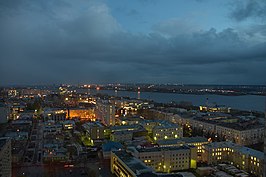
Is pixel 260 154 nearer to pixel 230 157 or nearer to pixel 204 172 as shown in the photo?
pixel 230 157

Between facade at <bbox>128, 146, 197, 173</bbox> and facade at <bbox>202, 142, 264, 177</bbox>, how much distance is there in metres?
0.60

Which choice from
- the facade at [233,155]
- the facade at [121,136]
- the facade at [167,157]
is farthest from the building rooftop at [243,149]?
the facade at [121,136]

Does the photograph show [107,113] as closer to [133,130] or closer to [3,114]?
[133,130]

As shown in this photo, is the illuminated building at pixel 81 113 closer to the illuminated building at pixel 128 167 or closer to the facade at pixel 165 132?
the facade at pixel 165 132

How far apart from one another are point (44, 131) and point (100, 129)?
2.41 meters

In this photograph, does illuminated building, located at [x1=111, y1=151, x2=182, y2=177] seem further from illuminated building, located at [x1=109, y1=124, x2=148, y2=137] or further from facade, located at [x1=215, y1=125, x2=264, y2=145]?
facade, located at [x1=215, y1=125, x2=264, y2=145]

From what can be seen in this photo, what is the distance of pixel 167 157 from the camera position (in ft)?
20.1

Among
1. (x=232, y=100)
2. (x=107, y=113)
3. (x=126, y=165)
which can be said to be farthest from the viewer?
(x=232, y=100)

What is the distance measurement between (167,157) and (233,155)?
1744 mm

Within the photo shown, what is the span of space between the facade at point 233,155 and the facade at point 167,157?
597mm

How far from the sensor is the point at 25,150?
801 centimetres

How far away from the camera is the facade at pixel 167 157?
19.7ft

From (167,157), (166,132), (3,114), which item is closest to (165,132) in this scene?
(166,132)

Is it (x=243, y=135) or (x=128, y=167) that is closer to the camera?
(x=128, y=167)
